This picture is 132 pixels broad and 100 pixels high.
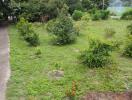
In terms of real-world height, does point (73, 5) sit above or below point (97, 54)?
above

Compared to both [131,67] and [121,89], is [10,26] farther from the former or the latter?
[121,89]

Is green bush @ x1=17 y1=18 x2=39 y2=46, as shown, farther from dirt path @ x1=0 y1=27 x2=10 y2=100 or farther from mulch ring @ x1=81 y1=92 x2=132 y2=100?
mulch ring @ x1=81 y1=92 x2=132 y2=100

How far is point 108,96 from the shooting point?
9391 mm

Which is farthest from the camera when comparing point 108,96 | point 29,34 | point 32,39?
point 29,34

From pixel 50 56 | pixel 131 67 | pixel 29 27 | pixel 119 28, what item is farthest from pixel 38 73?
pixel 119 28

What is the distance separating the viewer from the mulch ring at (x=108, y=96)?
30.3 ft

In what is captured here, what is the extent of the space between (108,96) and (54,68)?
2.80 m

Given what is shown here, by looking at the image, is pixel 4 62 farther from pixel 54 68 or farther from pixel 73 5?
pixel 73 5

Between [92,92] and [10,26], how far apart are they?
1354 centimetres

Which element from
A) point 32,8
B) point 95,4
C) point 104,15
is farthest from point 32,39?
point 95,4

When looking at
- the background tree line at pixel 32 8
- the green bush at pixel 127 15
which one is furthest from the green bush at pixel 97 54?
the green bush at pixel 127 15

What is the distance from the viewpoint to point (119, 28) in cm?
1908

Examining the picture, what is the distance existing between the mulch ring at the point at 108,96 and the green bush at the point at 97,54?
2.09 m

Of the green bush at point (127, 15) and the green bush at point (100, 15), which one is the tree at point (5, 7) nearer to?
the green bush at point (100, 15)
